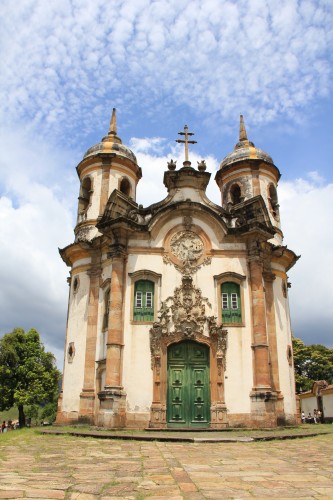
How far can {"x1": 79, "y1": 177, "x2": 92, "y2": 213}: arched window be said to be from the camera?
80.3 feet

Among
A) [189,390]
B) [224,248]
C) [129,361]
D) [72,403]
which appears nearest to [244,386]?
[189,390]

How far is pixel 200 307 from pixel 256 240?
3.95m

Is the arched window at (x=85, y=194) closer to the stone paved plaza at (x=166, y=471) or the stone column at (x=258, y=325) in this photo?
the stone column at (x=258, y=325)

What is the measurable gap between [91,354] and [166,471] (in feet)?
42.4

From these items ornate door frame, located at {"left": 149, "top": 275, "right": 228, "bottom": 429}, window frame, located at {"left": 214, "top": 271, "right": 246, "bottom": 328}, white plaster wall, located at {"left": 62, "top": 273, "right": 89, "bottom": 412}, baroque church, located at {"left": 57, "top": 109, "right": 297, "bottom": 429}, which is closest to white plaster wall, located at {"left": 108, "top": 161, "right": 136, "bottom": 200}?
baroque church, located at {"left": 57, "top": 109, "right": 297, "bottom": 429}

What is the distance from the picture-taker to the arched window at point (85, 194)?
24484 millimetres

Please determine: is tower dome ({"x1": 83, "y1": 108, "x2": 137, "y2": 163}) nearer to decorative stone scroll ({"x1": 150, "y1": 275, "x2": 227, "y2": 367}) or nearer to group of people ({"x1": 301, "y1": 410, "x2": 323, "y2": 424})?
decorative stone scroll ({"x1": 150, "y1": 275, "x2": 227, "y2": 367})

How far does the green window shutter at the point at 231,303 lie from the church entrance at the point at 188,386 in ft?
5.50

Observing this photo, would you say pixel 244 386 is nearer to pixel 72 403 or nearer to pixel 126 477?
pixel 72 403

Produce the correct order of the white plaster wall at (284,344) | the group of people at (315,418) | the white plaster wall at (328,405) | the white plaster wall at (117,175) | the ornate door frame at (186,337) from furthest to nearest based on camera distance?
the group of people at (315,418) → the white plaster wall at (328,405) → the white plaster wall at (117,175) → the white plaster wall at (284,344) → the ornate door frame at (186,337)

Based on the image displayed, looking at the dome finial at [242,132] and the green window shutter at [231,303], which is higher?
the dome finial at [242,132]

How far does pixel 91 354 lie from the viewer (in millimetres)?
19891

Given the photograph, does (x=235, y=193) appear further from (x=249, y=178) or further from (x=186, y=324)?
(x=186, y=324)

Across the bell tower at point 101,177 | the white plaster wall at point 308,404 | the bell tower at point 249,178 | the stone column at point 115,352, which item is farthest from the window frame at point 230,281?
the white plaster wall at point 308,404
